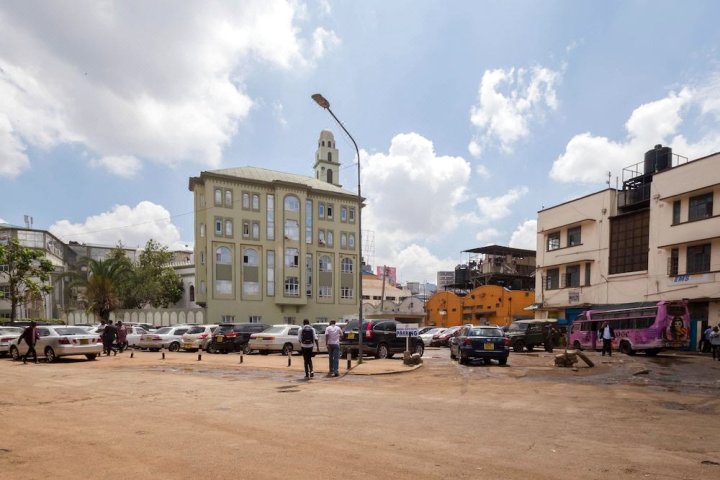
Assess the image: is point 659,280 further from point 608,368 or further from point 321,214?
point 321,214

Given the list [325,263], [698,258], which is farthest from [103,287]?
[698,258]

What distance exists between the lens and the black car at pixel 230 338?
2603cm

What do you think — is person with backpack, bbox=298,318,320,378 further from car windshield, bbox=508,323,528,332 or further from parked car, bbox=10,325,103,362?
car windshield, bbox=508,323,528,332

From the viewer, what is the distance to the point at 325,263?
201 feet

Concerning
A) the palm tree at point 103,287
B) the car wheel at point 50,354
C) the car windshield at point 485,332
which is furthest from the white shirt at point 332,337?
the palm tree at point 103,287

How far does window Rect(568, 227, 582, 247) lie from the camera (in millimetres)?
39584

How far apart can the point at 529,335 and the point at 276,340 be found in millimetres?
15144

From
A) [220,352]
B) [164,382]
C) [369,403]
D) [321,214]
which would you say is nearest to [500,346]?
[369,403]

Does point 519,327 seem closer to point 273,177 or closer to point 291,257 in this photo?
point 291,257

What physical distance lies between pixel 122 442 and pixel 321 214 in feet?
181

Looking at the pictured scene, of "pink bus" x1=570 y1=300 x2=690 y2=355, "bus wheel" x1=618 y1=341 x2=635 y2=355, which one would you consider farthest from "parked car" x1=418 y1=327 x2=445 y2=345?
"bus wheel" x1=618 y1=341 x2=635 y2=355

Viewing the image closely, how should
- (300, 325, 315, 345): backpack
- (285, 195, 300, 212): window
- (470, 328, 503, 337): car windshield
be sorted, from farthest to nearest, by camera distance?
(285, 195, 300, 212): window
(470, 328, 503, 337): car windshield
(300, 325, 315, 345): backpack

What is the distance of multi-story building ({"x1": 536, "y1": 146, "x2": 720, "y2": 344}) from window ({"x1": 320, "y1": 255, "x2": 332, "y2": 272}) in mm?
26184

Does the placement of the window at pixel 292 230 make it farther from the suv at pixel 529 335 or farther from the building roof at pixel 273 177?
the suv at pixel 529 335
